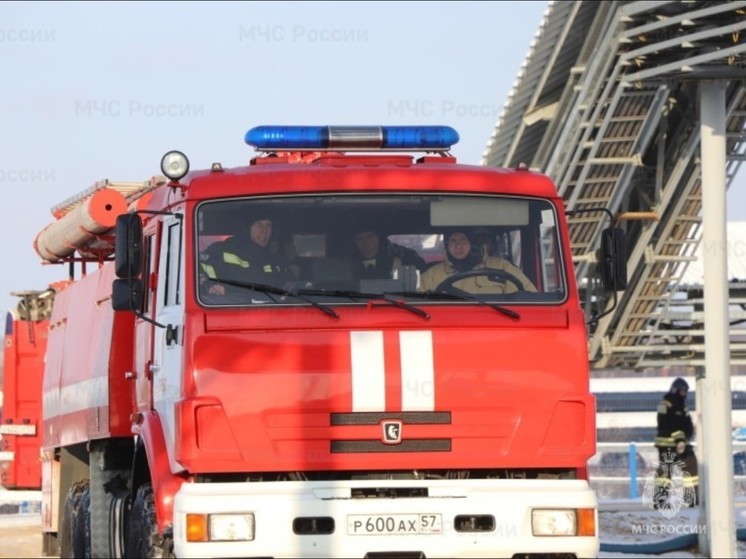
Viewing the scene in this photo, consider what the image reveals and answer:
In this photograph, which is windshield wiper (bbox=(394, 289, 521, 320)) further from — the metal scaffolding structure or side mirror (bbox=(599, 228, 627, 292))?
the metal scaffolding structure

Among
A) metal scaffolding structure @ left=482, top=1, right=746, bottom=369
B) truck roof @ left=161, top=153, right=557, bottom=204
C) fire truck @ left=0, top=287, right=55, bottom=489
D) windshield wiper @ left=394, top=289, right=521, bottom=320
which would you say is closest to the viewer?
windshield wiper @ left=394, top=289, right=521, bottom=320

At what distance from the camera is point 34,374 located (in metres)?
19.2

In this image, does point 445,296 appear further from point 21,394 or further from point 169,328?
point 21,394

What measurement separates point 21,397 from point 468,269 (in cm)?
1125

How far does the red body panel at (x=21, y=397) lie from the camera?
746 inches

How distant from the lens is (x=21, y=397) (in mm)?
19266

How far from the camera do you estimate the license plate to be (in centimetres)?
838

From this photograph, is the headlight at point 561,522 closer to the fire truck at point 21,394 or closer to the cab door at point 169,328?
the cab door at point 169,328

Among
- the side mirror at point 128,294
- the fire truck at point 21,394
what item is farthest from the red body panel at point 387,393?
the fire truck at point 21,394

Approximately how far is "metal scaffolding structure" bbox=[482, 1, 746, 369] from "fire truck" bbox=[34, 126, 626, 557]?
7666 millimetres

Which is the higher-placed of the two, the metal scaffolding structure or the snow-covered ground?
the metal scaffolding structure

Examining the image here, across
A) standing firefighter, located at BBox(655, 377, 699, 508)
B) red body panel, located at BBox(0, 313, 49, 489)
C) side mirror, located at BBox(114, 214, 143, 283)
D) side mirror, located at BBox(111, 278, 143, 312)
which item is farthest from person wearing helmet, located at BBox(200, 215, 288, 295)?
standing firefighter, located at BBox(655, 377, 699, 508)

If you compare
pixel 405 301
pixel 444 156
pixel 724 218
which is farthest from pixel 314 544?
pixel 724 218

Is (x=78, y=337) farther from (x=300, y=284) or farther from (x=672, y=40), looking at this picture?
(x=672, y=40)
